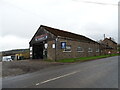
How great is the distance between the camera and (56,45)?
28.3 m

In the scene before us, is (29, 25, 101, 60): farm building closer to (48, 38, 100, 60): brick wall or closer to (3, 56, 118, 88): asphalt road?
(48, 38, 100, 60): brick wall

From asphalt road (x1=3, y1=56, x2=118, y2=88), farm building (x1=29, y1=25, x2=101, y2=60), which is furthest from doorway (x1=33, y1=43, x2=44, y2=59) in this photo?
asphalt road (x1=3, y1=56, x2=118, y2=88)

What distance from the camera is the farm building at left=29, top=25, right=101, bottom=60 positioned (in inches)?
1133

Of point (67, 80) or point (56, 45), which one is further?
point (56, 45)

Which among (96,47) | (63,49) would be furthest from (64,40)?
(96,47)

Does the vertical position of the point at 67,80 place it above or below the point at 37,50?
below

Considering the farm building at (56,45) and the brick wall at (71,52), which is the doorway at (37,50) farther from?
the brick wall at (71,52)

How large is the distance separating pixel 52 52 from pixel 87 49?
13.0 metres

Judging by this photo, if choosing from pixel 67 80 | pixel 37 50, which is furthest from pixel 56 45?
pixel 67 80

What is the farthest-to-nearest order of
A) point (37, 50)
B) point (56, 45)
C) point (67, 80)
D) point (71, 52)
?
point (37, 50), point (71, 52), point (56, 45), point (67, 80)

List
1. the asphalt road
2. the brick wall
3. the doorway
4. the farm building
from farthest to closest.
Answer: the doorway → the farm building → the brick wall → the asphalt road

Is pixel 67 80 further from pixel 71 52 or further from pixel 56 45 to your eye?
pixel 71 52

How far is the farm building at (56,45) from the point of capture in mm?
28766

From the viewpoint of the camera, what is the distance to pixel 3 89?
7.18 metres
